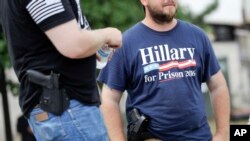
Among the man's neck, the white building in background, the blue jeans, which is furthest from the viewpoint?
the white building in background

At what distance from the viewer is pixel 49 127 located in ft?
9.32

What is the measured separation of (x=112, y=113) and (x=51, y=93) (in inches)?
55.0

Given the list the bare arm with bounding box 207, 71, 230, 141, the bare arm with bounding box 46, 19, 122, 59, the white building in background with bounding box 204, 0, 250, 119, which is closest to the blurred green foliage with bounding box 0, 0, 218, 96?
the bare arm with bounding box 207, 71, 230, 141

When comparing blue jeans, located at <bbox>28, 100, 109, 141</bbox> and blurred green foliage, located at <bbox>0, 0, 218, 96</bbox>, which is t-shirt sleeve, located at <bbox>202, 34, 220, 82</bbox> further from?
blurred green foliage, located at <bbox>0, 0, 218, 96</bbox>

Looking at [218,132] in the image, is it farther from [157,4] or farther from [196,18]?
[196,18]

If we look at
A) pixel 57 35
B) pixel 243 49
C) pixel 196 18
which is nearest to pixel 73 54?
pixel 57 35

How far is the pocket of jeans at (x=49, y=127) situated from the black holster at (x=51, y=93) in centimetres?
3

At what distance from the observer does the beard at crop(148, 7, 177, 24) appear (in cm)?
403

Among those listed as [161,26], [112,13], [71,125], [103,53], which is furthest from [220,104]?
[112,13]

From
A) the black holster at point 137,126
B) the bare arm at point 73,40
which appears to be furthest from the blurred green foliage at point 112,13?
the bare arm at point 73,40

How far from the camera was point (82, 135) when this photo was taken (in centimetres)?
285

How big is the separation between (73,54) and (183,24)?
4.94ft

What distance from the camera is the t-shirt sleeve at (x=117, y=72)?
4086 mm

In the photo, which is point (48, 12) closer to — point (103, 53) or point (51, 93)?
point (51, 93)
